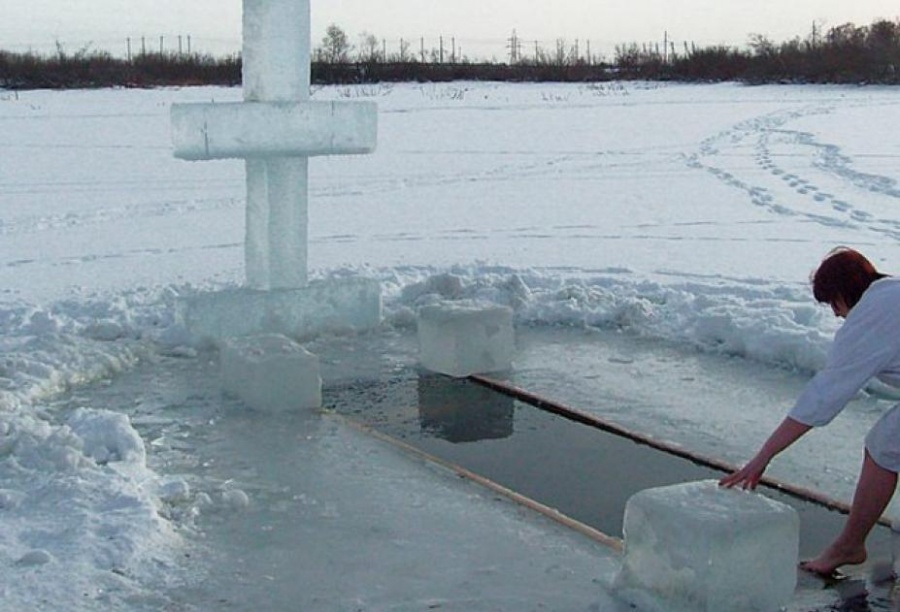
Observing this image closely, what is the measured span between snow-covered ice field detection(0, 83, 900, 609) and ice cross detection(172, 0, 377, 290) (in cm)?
68

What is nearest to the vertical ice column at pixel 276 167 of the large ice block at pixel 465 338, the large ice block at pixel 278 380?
the large ice block at pixel 465 338

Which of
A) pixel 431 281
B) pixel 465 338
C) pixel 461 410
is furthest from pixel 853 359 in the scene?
pixel 431 281

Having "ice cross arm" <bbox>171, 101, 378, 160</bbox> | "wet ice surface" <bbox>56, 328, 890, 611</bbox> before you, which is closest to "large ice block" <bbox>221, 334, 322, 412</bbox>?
"wet ice surface" <bbox>56, 328, 890, 611</bbox>

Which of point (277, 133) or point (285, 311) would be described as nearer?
point (277, 133)

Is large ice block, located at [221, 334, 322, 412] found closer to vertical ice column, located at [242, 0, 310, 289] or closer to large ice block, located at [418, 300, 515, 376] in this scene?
large ice block, located at [418, 300, 515, 376]

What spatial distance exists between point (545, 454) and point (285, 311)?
261 centimetres

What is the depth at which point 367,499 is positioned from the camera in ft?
16.3

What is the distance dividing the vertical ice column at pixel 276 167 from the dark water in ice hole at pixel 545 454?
131cm

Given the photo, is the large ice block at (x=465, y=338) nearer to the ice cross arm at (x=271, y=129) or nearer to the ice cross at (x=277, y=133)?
the ice cross at (x=277, y=133)

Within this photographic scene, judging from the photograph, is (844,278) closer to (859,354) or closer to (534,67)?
(859,354)

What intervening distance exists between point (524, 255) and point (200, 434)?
5.68m

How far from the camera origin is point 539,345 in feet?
25.3

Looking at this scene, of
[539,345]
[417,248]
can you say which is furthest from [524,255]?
[539,345]

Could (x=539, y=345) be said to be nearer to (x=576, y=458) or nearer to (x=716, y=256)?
(x=576, y=458)
